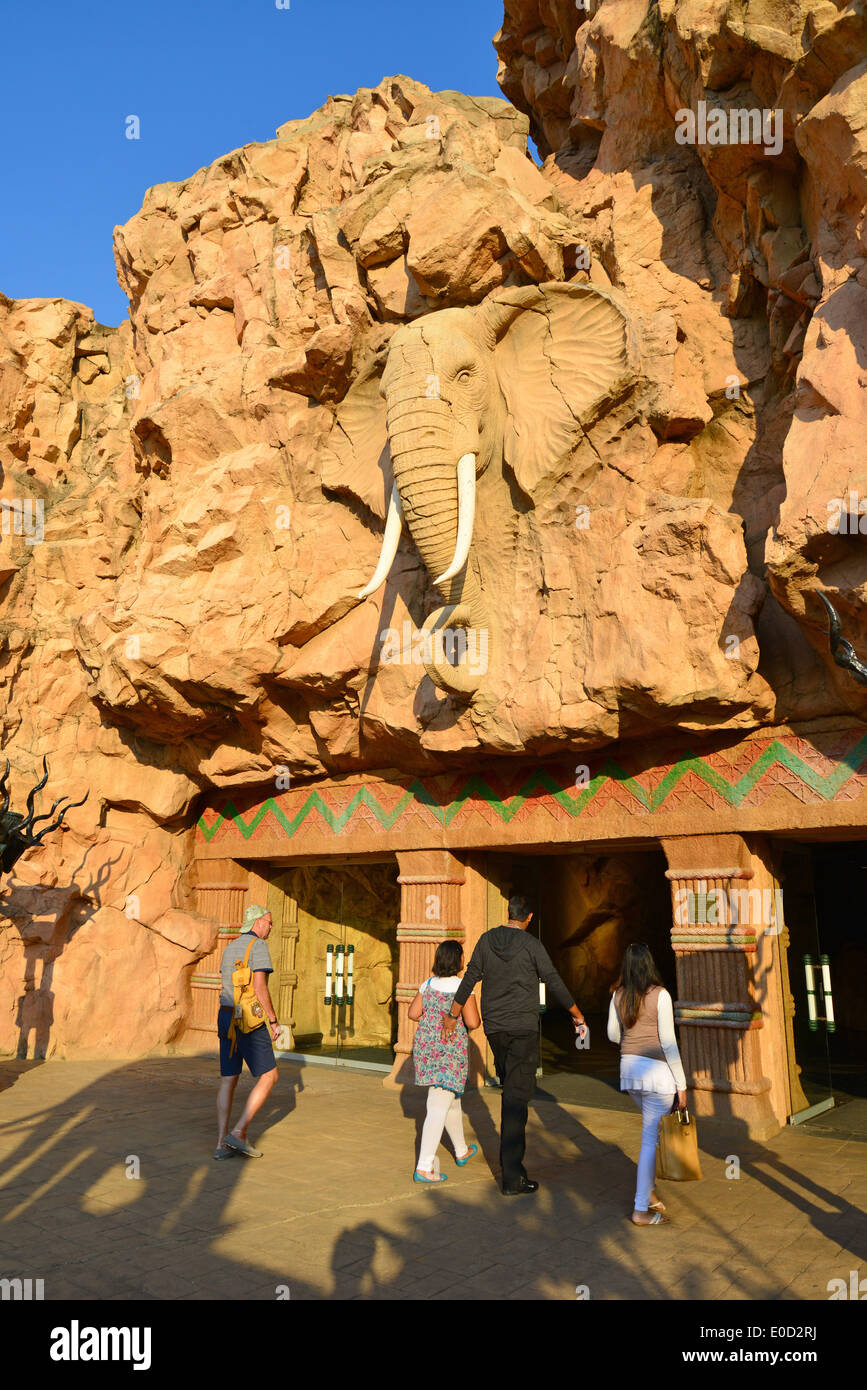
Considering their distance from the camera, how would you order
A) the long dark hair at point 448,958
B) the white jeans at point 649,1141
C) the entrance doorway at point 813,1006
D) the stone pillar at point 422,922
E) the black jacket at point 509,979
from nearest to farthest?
the white jeans at point 649,1141 < the black jacket at point 509,979 < the long dark hair at point 448,958 < the entrance doorway at point 813,1006 < the stone pillar at point 422,922

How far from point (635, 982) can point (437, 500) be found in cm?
449

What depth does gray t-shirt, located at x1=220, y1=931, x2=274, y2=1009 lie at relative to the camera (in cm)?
661

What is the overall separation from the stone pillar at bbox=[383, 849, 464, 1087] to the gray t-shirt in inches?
129

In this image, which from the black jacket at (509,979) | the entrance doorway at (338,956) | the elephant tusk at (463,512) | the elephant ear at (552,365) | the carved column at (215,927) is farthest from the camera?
the entrance doorway at (338,956)

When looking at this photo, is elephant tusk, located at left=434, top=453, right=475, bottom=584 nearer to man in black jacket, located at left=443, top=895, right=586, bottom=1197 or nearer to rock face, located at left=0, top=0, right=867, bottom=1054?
rock face, located at left=0, top=0, right=867, bottom=1054

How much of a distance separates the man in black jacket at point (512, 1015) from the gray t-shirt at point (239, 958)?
58.4 inches

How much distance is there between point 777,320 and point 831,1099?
7.16 metres

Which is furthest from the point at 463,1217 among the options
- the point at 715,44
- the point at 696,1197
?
the point at 715,44

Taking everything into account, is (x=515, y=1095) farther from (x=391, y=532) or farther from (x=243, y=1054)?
(x=391, y=532)

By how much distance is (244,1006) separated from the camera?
257 inches

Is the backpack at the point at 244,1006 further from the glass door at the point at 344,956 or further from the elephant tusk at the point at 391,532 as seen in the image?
the glass door at the point at 344,956

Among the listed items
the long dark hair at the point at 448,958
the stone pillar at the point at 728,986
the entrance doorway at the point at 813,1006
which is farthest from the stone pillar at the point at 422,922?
the long dark hair at the point at 448,958

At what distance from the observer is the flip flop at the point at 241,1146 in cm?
661
